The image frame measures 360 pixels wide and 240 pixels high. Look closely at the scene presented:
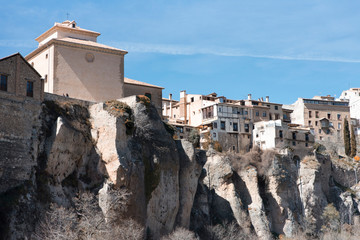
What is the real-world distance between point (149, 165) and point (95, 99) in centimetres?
820

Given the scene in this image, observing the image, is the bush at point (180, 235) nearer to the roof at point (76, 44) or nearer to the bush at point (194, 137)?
the roof at point (76, 44)

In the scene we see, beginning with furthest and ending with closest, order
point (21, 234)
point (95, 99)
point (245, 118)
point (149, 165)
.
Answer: point (245, 118)
point (95, 99)
point (149, 165)
point (21, 234)

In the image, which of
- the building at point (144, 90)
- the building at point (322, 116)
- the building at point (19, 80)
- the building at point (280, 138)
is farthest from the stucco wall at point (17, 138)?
the building at point (322, 116)

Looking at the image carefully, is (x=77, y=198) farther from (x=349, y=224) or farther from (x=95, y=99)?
(x=349, y=224)

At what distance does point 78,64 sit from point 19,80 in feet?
36.7

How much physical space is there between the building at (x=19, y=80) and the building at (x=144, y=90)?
1534cm

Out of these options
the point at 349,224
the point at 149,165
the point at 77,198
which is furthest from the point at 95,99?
the point at 349,224

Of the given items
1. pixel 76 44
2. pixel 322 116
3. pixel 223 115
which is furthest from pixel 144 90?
pixel 322 116

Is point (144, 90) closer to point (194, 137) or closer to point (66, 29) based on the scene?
point (66, 29)

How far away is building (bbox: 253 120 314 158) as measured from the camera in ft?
279

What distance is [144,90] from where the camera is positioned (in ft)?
222

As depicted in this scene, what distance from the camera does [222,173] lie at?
73.4m

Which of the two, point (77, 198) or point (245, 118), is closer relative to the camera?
point (77, 198)

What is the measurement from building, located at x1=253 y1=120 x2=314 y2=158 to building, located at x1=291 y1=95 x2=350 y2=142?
692 inches
